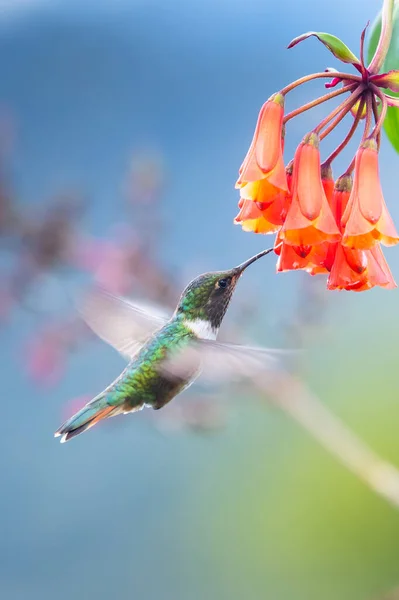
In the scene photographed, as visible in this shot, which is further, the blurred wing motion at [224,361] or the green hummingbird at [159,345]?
the green hummingbird at [159,345]

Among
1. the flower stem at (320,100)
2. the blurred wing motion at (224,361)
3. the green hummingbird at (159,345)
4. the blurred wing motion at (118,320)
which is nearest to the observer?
the flower stem at (320,100)

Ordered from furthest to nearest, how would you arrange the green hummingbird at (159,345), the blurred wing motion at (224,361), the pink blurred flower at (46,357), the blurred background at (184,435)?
the blurred background at (184,435) → the pink blurred flower at (46,357) → the green hummingbird at (159,345) → the blurred wing motion at (224,361)

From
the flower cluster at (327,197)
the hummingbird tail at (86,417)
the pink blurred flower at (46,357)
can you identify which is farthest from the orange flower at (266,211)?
the pink blurred flower at (46,357)

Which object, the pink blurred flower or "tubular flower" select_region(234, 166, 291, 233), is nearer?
"tubular flower" select_region(234, 166, 291, 233)

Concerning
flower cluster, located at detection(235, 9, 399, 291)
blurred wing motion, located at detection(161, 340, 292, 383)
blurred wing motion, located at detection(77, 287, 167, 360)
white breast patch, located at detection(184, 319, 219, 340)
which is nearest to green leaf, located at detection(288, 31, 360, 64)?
flower cluster, located at detection(235, 9, 399, 291)

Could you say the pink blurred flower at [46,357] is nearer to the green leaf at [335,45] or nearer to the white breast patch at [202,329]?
the white breast patch at [202,329]

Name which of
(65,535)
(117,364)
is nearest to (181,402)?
(117,364)

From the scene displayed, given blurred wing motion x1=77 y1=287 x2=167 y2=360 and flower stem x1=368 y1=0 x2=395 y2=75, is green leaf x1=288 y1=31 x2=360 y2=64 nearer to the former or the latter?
→ flower stem x1=368 y1=0 x2=395 y2=75
